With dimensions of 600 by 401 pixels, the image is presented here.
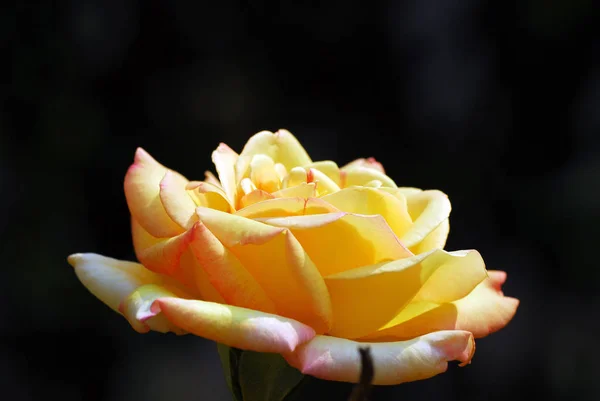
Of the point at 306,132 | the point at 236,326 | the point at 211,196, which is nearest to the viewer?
the point at 236,326

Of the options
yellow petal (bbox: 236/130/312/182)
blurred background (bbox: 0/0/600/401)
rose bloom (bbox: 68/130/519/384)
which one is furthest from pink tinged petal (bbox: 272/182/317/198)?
blurred background (bbox: 0/0/600/401)

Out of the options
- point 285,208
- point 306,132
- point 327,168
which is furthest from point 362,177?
point 306,132

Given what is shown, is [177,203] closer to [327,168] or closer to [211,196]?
[211,196]

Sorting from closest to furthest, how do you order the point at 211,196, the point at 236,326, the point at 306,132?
the point at 236,326
the point at 211,196
the point at 306,132

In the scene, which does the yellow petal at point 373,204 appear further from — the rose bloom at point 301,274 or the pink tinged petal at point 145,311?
the pink tinged petal at point 145,311

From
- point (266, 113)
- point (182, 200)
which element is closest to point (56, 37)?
point (266, 113)

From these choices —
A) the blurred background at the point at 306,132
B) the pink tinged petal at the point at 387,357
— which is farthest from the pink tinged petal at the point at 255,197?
the blurred background at the point at 306,132

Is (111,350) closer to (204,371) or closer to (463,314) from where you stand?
(204,371)
